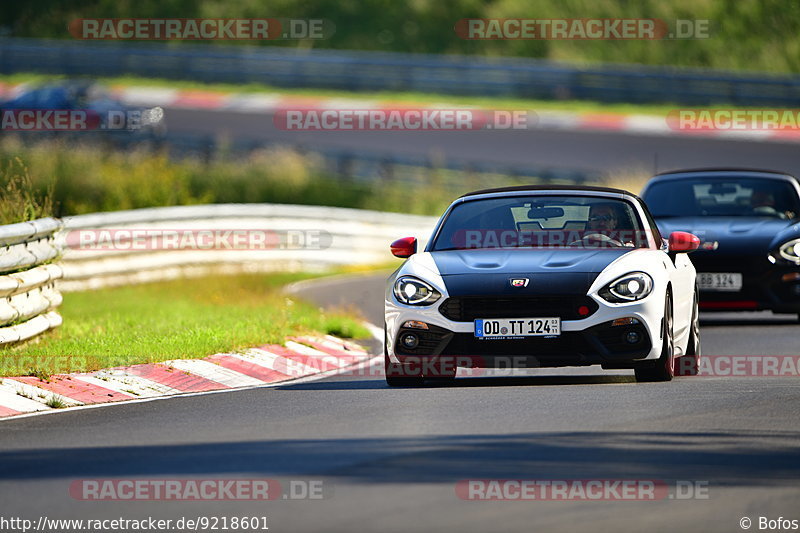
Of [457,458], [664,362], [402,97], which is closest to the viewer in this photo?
[457,458]

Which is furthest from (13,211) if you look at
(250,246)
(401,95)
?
(401,95)

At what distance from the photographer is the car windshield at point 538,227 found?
12148 millimetres

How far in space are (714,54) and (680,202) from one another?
115 feet

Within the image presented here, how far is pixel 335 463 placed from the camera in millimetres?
8102

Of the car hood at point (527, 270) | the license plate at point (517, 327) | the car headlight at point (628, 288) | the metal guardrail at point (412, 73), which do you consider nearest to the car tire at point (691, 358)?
the car hood at point (527, 270)

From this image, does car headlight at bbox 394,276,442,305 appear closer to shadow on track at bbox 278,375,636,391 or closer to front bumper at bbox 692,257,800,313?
shadow on track at bbox 278,375,636,391

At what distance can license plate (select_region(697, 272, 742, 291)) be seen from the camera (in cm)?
1656

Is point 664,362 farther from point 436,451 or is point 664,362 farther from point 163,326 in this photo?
point 163,326

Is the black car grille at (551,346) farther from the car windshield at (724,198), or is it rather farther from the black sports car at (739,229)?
the car windshield at (724,198)

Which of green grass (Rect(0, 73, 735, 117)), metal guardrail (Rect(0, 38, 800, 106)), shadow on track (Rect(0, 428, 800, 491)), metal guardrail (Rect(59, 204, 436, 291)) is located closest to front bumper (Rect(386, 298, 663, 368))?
shadow on track (Rect(0, 428, 800, 491))

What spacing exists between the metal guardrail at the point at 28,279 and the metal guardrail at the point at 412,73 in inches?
1069

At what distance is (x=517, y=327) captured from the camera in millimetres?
11211

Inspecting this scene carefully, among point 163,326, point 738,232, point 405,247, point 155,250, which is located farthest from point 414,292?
point 155,250

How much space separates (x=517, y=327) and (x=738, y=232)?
614cm
